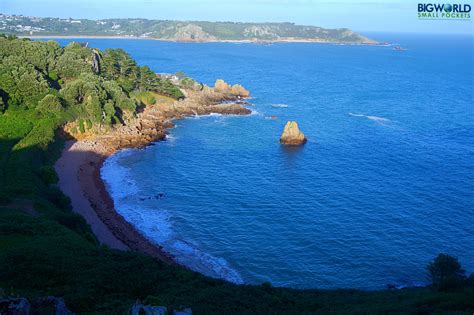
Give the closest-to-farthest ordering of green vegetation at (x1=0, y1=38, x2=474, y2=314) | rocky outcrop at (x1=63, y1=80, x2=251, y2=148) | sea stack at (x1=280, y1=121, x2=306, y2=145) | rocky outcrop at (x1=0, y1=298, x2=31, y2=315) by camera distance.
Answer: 1. rocky outcrop at (x1=0, y1=298, x2=31, y2=315)
2. green vegetation at (x1=0, y1=38, x2=474, y2=314)
3. rocky outcrop at (x1=63, y1=80, x2=251, y2=148)
4. sea stack at (x1=280, y1=121, x2=306, y2=145)

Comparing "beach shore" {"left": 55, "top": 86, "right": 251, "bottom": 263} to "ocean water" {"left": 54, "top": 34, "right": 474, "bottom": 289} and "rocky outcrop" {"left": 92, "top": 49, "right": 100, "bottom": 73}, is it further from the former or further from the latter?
"rocky outcrop" {"left": 92, "top": 49, "right": 100, "bottom": 73}

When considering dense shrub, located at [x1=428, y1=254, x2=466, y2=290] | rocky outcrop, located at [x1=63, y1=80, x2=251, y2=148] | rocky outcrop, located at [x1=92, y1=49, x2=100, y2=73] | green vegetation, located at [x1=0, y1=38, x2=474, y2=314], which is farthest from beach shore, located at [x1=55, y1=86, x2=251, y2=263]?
dense shrub, located at [x1=428, y1=254, x2=466, y2=290]

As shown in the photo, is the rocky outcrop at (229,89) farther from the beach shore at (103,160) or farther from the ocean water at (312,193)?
the beach shore at (103,160)

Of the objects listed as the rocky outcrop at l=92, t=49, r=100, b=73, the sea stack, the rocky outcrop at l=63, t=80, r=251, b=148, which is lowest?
the sea stack

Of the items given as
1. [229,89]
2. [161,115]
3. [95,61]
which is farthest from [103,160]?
[229,89]

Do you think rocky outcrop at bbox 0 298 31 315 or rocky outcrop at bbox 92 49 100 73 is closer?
rocky outcrop at bbox 0 298 31 315

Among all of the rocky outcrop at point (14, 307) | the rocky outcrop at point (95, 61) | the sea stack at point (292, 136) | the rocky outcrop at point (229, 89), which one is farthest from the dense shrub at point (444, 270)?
the rocky outcrop at point (229, 89)
